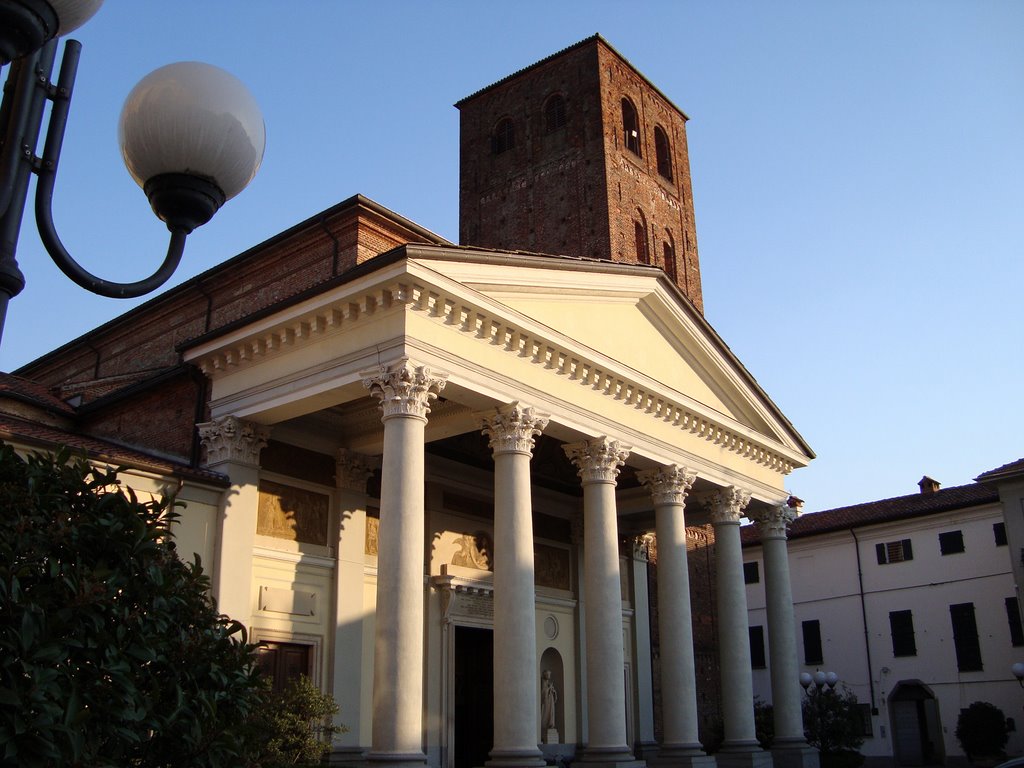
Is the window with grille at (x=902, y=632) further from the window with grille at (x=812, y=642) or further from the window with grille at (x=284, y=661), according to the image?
the window with grille at (x=284, y=661)

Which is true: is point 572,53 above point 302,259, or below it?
above

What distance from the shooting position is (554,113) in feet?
91.7

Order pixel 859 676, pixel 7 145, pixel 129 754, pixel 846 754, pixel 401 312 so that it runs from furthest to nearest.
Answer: pixel 859 676
pixel 846 754
pixel 401 312
pixel 129 754
pixel 7 145

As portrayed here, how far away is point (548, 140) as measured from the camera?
27594 millimetres

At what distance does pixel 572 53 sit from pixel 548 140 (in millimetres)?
2682

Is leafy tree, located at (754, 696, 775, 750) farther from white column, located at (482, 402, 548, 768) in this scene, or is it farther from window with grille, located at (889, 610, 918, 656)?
white column, located at (482, 402, 548, 768)

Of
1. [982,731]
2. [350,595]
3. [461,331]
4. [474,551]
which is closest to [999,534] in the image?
[982,731]

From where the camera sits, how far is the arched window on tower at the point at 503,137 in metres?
28.8

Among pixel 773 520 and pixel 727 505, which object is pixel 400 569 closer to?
pixel 727 505

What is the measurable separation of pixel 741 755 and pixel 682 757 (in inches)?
84.1

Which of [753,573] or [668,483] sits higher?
[753,573]

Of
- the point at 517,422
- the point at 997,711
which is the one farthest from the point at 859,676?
the point at 517,422

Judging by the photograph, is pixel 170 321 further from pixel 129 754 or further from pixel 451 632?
pixel 129 754

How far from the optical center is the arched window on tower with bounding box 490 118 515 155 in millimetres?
28781
